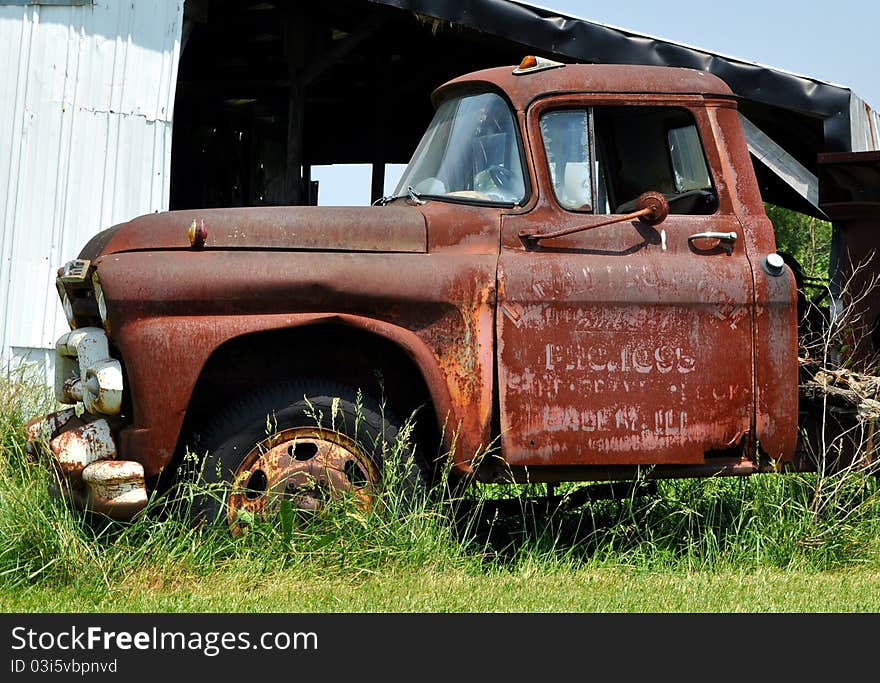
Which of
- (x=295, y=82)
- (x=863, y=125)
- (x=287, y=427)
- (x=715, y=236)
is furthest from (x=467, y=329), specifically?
(x=295, y=82)

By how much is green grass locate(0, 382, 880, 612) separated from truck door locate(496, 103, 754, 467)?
1.71 feet

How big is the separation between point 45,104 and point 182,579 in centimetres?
480

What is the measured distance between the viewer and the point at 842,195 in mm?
6113

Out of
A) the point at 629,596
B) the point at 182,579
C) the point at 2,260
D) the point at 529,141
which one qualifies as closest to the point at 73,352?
the point at 182,579

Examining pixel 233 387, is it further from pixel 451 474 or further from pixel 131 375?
pixel 451 474

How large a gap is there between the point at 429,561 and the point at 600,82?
87.3 inches

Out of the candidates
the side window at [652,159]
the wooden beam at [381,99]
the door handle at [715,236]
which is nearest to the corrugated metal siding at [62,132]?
the side window at [652,159]

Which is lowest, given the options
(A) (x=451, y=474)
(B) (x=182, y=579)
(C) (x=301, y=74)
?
(B) (x=182, y=579)

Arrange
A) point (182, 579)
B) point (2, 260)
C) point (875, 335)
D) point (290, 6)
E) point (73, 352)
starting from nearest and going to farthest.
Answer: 1. point (182, 579)
2. point (73, 352)
3. point (875, 335)
4. point (2, 260)
5. point (290, 6)

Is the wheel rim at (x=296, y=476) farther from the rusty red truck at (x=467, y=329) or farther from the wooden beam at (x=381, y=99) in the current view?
the wooden beam at (x=381, y=99)

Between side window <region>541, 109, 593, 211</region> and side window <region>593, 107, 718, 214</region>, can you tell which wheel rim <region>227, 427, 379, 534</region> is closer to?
side window <region>541, 109, 593, 211</region>

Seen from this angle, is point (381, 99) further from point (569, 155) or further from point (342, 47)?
Result: point (569, 155)

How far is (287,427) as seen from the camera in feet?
15.8

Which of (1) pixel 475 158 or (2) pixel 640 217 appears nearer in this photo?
(2) pixel 640 217
